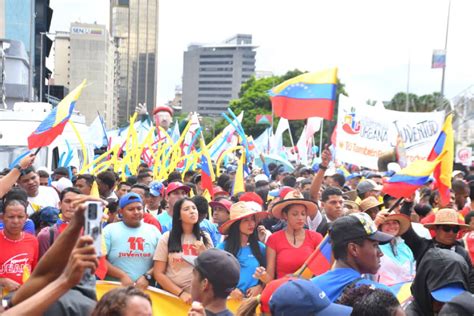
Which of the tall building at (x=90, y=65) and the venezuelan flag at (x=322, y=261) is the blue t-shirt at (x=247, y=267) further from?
the tall building at (x=90, y=65)

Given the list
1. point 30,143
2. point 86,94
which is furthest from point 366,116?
point 86,94

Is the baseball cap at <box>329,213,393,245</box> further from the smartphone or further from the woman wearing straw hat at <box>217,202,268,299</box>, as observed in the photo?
the woman wearing straw hat at <box>217,202,268,299</box>

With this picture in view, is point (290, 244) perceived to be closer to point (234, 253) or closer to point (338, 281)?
point (234, 253)

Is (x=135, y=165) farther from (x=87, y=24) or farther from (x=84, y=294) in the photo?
(x=87, y=24)

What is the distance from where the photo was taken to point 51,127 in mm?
9492

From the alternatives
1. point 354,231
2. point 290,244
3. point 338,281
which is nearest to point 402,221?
point 290,244

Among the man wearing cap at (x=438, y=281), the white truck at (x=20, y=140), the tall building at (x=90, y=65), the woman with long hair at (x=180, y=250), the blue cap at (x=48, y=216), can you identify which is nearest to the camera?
the man wearing cap at (x=438, y=281)

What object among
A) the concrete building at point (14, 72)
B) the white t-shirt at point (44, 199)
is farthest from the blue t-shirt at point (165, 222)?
the concrete building at point (14, 72)

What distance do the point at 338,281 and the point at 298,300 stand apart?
762 mm

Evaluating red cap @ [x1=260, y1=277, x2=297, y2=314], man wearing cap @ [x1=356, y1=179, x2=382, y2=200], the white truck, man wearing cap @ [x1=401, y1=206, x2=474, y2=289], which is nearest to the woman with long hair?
man wearing cap @ [x1=401, y1=206, x2=474, y2=289]

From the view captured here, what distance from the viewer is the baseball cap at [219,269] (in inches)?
157

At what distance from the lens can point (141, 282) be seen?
6246 mm

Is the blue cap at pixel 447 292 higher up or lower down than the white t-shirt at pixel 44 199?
higher up

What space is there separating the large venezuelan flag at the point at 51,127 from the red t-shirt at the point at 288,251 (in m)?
3.97
